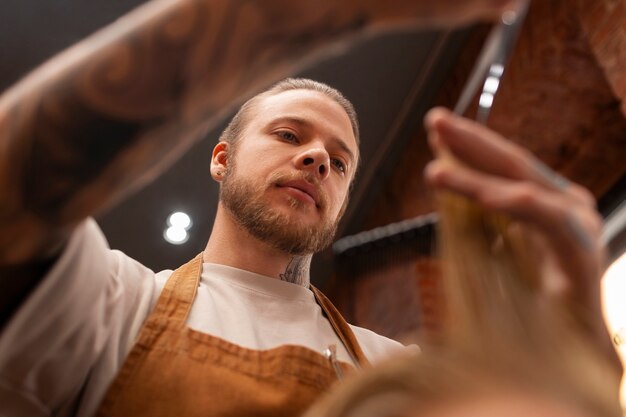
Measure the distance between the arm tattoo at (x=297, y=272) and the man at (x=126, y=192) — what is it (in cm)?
10

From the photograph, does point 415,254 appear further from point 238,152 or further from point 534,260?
point 534,260

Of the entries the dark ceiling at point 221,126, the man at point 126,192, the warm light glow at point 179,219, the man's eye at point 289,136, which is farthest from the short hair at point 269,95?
the warm light glow at point 179,219

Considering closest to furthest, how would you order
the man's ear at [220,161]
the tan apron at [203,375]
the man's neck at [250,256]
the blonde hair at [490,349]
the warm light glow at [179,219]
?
1. the blonde hair at [490,349]
2. the tan apron at [203,375]
3. the man's neck at [250,256]
4. the man's ear at [220,161]
5. the warm light glow at [179,219]

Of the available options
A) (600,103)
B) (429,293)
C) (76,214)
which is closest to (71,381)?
(76,214)

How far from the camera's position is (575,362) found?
1.58ft

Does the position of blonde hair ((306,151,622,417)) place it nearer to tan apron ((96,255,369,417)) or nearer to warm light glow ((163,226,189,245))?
tan apron ((96,255,369,417))

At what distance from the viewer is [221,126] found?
7.98ft

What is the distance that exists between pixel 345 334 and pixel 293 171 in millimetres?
284

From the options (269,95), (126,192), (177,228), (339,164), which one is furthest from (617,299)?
(177,228)

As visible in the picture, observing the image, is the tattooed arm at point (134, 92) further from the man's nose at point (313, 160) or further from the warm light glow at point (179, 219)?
the warm light glow at point (179, 219)

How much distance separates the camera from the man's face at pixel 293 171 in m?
1.02

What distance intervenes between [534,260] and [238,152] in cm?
74

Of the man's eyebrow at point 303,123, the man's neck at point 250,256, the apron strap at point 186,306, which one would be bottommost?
the apron strap at point 186,306

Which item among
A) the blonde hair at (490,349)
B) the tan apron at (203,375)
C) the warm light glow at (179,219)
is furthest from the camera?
the warm light glow at (179,219)
